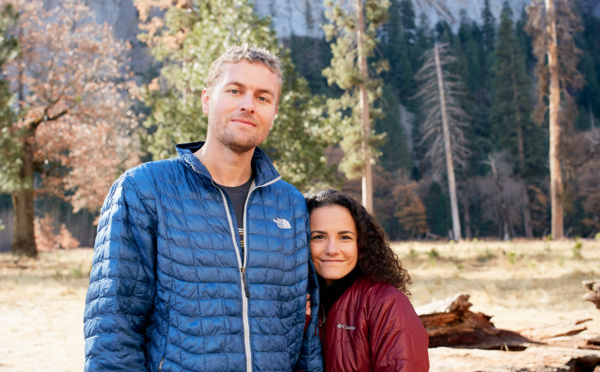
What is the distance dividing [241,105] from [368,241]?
1132 mm

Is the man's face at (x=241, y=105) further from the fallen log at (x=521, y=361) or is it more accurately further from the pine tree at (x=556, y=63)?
the pine tree at (x=556, y=63)

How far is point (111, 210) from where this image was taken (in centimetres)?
208

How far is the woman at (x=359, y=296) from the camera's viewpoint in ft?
7.84

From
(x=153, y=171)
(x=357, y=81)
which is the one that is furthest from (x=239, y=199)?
(x=357, y=81)

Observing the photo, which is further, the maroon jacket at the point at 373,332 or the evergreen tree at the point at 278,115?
the evergreen tree at the point at 278,115

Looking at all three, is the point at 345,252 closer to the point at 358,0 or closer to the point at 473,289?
the point at 473,289

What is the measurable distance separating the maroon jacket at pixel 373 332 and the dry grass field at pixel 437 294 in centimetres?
175

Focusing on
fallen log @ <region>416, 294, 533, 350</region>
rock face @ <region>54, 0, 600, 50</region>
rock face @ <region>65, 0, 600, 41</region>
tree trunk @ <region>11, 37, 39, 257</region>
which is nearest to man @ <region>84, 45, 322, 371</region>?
fallen log @ <region>416, 294, 533, 350</region>

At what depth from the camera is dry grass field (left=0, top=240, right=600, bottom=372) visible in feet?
20.6

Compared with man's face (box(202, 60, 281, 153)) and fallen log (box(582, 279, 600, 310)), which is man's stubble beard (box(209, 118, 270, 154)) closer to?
man's face (box(202, 60, 281, 153))

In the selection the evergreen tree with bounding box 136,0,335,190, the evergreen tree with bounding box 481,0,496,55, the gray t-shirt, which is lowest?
the gray t-shirt

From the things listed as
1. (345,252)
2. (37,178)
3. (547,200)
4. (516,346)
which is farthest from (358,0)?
(37,178)

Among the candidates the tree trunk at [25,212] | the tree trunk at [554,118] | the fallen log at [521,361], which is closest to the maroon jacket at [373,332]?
the fallen log at [521,361]

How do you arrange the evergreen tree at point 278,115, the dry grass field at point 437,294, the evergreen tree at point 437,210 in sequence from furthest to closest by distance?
1. the evergreen tree at point 437,210
2. the evergreen tree at point 278,115
3. the dry grass field at point 437,294
